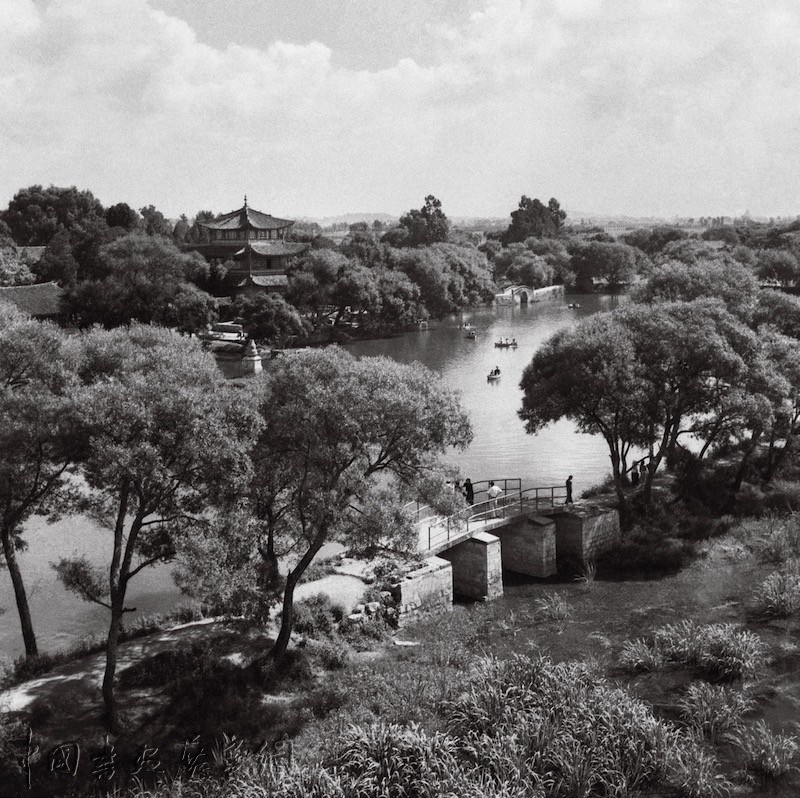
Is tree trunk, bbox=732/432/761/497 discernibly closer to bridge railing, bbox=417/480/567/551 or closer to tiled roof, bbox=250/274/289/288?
bridge railing, bbox=417/480/567/551

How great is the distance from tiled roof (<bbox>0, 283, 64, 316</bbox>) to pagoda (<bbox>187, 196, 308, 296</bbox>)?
1249 centimetres

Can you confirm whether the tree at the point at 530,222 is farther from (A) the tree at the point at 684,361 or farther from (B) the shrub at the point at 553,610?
(B) the shrub at the point at 553,610

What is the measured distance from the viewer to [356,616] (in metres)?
21.6

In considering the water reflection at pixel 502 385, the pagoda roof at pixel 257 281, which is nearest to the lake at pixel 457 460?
the water reflection at pixel 502 385

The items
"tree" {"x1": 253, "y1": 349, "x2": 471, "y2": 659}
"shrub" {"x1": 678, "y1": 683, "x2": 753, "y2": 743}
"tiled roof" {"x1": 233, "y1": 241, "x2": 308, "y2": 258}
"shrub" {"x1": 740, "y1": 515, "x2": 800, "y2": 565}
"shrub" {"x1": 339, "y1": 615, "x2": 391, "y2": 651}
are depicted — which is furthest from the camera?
"tiled roof" {"x1": 233, "y1": 241, "x2": 308, "y2": 258}

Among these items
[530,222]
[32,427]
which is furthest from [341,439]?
[530,222]

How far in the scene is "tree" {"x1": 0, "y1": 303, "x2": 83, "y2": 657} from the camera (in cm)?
1595

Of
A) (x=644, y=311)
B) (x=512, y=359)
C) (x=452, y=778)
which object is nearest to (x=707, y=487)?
(x=644, y=311)

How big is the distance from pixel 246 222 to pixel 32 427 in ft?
202

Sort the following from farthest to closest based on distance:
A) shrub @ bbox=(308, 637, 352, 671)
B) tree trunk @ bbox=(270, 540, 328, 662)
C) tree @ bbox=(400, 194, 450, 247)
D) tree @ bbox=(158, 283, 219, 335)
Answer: tree @ bbox=(400, 194, 450, 247)
tree @ bbox=(158, 283, 219, 335)
shrub @ bbox=(308, 637, 352, 671)
tree trunk @ bbox=(270, 540, 328, 662)

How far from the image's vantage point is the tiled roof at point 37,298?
6144 cm

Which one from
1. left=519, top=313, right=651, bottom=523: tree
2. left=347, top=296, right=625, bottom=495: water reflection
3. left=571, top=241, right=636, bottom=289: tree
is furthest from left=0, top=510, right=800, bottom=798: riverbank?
left=571, top=241, right=636, bottom=289: tree

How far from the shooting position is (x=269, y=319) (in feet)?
203

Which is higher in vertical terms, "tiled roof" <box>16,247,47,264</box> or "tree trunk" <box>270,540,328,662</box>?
"tiled roof" <box>16,247,47,264</box>
